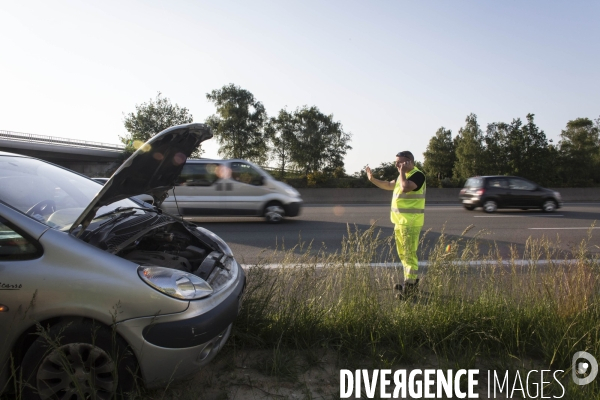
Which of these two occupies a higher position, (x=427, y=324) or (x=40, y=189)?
(x=40, y=189)

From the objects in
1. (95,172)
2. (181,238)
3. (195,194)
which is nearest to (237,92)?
(95,172)

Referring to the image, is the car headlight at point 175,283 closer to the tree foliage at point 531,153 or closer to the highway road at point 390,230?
the highway road at point 390,230

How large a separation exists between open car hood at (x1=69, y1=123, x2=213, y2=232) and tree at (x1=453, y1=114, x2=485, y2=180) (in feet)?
185

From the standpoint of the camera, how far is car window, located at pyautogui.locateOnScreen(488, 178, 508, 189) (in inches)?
692

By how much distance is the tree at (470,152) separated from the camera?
190ft

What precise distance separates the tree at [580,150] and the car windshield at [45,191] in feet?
176

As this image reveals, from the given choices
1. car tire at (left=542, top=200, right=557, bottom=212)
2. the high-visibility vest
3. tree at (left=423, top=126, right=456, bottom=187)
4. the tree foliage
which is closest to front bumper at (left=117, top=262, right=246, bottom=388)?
the high-visibility vest

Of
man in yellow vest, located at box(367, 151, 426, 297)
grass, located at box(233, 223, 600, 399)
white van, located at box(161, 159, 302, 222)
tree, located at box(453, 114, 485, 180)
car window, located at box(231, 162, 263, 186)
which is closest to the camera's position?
grass, located at box(233, 223, 600, 399)

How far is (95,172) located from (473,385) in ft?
177

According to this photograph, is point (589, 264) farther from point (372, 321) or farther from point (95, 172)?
point (95, 172)

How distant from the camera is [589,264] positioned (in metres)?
4.15

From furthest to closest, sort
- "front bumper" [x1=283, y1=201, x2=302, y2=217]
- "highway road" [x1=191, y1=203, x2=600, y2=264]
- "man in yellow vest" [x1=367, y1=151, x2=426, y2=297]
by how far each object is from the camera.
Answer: "front bumper" [x1=283, y1=201, x2=302, y2=217]
"highway road" [x1=191, y1=203, x2=600, y2=264]
"man in yellow vest" [x1=367, y1=151, x2=426, y2=297]

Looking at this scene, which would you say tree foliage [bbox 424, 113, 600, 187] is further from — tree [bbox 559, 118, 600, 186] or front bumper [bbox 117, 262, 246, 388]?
front bumper [bbox 117, 262, 246, 388]

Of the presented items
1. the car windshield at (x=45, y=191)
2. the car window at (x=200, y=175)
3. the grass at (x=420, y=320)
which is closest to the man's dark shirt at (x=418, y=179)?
the grass at (x=420, y=320)
